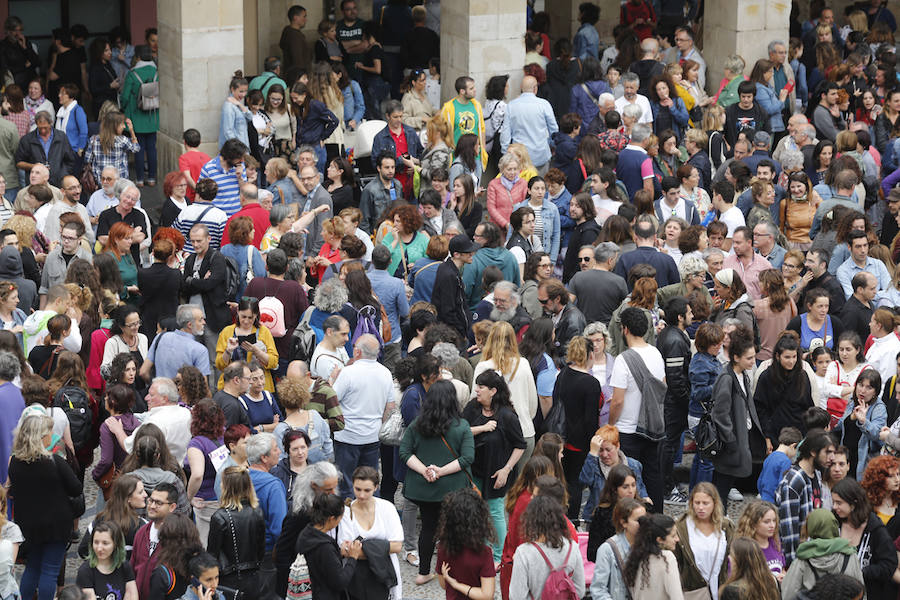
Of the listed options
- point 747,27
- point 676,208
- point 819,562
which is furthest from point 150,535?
point 747,27

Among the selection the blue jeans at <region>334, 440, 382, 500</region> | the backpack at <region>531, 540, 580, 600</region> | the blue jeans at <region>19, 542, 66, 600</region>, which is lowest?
the blue jeans at <region>19, 542, 66, 600</region>

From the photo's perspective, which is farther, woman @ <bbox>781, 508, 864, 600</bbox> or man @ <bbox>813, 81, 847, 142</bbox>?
man @ <bbox>813, 81, 847, 142</bbox>

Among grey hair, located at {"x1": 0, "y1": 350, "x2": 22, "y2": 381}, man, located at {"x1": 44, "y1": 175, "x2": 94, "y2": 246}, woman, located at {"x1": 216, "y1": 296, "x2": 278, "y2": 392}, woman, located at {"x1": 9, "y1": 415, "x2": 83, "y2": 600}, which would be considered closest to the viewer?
woman, located at {"x1": 9, "y1": 415, "x2": 83, "y2": 600}

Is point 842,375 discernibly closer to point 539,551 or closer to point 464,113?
point 539,551

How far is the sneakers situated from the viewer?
11.4 meters

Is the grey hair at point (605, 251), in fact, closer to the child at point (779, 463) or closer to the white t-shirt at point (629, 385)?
the white t-shirt at point (629, 385)

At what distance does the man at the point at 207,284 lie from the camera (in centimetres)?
1204

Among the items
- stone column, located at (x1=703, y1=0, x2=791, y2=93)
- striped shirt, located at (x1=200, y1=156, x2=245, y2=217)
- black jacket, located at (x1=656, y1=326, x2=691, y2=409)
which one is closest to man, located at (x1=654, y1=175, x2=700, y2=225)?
black jacket, located at (x1=656, y1=326, x2=691, y2=409)

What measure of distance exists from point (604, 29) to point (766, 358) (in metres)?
12.4

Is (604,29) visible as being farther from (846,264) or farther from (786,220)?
(846,264)

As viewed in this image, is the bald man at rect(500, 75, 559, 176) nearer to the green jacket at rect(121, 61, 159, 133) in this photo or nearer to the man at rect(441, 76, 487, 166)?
the man at rect(441, 76, 487, 166)

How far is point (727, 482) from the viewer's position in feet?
35.5

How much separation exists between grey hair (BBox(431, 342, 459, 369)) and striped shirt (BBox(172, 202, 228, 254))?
3.37 meters

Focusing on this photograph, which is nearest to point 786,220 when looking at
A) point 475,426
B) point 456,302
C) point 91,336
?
point 456,302
